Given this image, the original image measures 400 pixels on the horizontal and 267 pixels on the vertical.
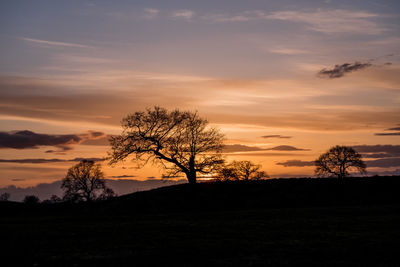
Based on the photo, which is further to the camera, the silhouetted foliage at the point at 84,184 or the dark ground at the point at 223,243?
the silhouetted foliage at the point at 84,184

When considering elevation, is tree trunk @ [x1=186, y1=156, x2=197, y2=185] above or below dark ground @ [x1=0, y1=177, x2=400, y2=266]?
above

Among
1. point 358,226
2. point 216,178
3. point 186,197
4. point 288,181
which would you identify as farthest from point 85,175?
Answer: point 358,226

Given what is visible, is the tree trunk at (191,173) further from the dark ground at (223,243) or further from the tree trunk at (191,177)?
the dark ground at (223,243)

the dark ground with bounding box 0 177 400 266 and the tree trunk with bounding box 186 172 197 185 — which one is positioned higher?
the tree trunk with bounding box 186 172 197 185

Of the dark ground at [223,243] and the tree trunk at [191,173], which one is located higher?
the tree trunk at [191,173]

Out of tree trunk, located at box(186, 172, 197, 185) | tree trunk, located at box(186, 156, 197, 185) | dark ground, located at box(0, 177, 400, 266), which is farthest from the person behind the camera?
tree trunk, located at box(186, 172, 197, 185)

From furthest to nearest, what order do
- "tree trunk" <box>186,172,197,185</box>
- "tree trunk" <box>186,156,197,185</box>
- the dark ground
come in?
"tree trunk" <box>186,172,197,185</box>
"tree trunk" <box>186,156,197,185</box>
the dark ground

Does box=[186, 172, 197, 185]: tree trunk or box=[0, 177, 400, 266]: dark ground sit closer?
box=[0, 177, 400, 266]: dark ground

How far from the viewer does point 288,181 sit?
52.5 metres

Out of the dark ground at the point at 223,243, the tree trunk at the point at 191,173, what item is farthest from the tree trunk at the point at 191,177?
the dark ground at the point at 223,243

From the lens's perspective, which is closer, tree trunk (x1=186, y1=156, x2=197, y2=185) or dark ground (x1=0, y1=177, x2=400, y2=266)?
dark ground (x1=0, y1=177, x2=400, y2=266)

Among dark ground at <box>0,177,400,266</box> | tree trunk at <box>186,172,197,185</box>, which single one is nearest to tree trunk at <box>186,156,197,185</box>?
tree trunk at <box>186,172,197,185</box>

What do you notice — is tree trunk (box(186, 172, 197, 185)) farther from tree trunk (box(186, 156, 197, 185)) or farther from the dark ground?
the dark ground

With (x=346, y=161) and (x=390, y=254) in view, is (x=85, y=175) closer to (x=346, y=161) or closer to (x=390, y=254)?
(x=346, y=161)
